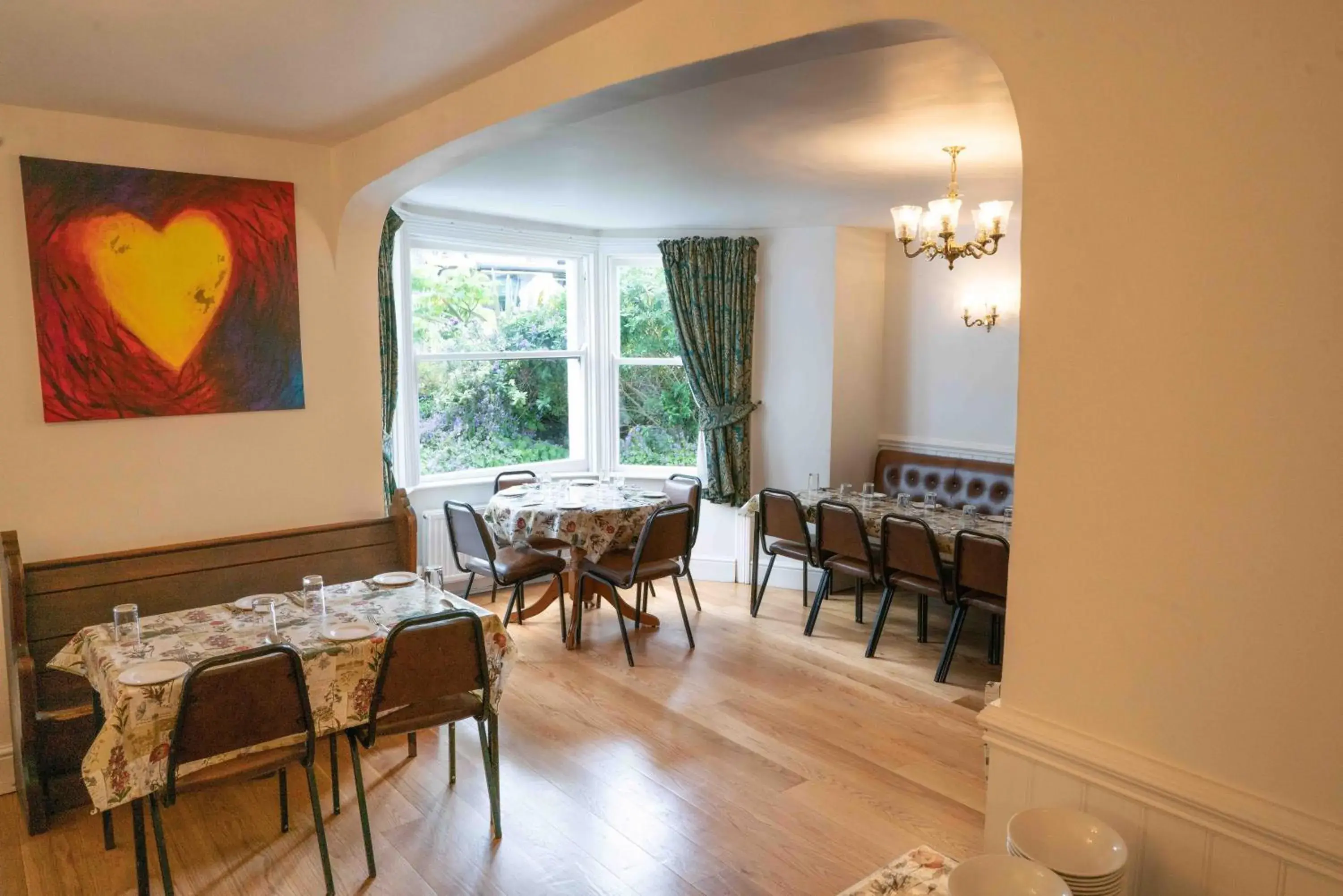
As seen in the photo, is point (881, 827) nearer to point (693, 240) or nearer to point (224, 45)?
point (224, 45)

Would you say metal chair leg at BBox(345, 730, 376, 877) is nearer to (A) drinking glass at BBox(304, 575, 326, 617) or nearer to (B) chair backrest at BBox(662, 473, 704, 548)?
(A) drinking glass at BBox(304, 575, 326, 617)

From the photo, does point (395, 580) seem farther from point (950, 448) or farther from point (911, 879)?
point (950, 448)

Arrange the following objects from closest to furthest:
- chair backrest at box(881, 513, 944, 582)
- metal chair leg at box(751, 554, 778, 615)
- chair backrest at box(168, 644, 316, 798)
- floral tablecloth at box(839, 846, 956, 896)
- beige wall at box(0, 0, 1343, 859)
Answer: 1. beige wall at box(0, 0, 1343, 859)
2. floral tablecloth at box(839, 846, 956, 896)
3. chair backrest at box(168, 644, 316, 798)
4. chair backrest at box(881, 513, 944, 582)
5. metal chair leg at box(751, 554, 778, 615)

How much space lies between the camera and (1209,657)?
1.38 metres

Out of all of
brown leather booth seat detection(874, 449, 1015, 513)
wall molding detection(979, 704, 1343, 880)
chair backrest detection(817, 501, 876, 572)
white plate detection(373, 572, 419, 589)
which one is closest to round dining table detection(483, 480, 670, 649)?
chair backrest detection(817, 501, 876, 572)

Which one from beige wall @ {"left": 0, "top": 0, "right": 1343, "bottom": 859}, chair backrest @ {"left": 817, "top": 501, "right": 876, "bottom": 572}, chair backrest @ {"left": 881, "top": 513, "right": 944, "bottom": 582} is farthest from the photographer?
chair backrest @ {"left": 817, "top": 501, "right": 876, "bottom": 572}

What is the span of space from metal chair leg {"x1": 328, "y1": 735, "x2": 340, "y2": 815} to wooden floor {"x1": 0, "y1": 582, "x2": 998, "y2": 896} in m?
0.04

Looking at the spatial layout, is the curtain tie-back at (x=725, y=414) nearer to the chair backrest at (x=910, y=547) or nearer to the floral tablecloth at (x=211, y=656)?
the chair backrest at (x=910, y=547)

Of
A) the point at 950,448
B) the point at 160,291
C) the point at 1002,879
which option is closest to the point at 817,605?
the point at 950,448

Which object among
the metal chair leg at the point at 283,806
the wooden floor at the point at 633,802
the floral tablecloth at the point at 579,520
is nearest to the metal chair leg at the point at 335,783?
the wooden floor at the point at 633,802

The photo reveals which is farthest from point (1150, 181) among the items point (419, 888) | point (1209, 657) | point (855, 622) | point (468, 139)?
point (855, 622)

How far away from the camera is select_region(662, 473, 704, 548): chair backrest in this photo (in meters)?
5.52

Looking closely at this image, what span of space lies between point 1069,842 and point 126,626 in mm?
2698

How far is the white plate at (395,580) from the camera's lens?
132 inches
